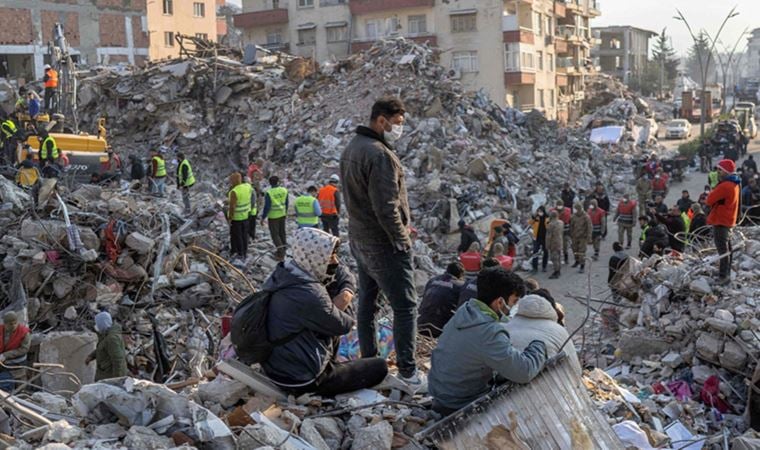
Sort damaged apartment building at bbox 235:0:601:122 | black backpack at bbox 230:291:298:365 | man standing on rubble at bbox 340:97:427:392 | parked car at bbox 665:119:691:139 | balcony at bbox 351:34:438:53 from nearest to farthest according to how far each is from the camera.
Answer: black backpack at bbox 230:291:298:365 → man standing on rubble at bbox 340:97:427:392 → damaged apartment building at bbox 235:0:601:122 → balcony at bbox 351:34:438:53 → parked car at bbox 665:119:691:139

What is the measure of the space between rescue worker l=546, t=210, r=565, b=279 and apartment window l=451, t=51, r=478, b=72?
29.4m

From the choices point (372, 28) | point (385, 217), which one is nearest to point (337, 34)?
point (372, 28)

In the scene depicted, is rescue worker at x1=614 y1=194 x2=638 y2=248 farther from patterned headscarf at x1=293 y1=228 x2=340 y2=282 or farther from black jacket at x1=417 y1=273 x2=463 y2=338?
patterned headscarf at x1=293 y1=228 x2=340 y2=282

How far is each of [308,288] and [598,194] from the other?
53.1 ft

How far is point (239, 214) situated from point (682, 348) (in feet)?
23.6

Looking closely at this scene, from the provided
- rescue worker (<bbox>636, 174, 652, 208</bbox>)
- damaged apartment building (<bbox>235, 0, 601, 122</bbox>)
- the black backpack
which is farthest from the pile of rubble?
damaged apartment building (<bbox>235, 0, 601, 122</bbox>)

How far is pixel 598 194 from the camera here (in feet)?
64.6

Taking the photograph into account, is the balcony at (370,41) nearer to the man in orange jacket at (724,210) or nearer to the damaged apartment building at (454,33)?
the damaged apartment building at (454,33)

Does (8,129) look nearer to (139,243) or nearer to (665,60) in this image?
(139,243)

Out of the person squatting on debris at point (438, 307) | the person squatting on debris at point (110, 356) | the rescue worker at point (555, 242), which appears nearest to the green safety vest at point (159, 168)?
the rescue worker at point (555, 242)

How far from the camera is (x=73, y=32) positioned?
4169 centimetres

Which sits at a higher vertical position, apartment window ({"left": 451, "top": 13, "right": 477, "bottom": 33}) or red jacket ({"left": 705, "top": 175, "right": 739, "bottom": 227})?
apartment window ({"left": 451, "top": 13, "right": 477, "bottom": 33})

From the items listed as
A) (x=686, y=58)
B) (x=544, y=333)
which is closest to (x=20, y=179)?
(x=544, y=333)

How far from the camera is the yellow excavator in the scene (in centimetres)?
1858
